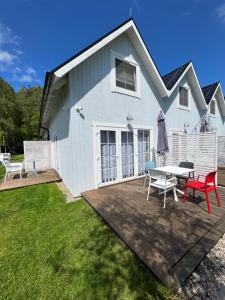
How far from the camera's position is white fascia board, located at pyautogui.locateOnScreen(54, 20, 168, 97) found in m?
4.46

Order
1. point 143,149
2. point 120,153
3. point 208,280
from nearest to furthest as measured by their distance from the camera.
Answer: point 208,280 < point 120,153 < point 143,149

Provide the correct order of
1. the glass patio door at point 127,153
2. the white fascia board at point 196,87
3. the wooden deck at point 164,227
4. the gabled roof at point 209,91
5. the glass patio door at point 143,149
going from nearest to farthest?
1. the wooden deck at point 164,227
2. the glass patio door at point 127,153
3. the glass patio door at point 143,149
4. the white fascia board at point 196,87
5. the gabled roof at point 209,91

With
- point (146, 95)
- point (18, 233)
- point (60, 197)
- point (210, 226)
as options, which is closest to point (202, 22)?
point (146, 95)

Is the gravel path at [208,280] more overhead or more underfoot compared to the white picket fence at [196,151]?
more underfoot

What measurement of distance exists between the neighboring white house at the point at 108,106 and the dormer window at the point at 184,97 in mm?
1383

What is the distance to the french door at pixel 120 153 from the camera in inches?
227

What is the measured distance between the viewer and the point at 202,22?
7.75m

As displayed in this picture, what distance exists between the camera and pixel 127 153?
657 cm

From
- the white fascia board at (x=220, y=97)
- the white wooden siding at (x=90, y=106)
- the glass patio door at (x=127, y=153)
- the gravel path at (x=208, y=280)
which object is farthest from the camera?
the white fascia board at (x=220, y=97)

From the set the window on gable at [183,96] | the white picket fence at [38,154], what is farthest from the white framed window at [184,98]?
the white picket fence at [38,154]

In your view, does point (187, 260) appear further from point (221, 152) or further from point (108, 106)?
point (221, 152)

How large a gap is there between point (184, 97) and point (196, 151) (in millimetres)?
5144

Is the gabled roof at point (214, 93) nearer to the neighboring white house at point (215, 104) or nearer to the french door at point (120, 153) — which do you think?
the neighboring white house at point (215, 104)

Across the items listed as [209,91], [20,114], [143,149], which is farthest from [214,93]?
[20,114]
